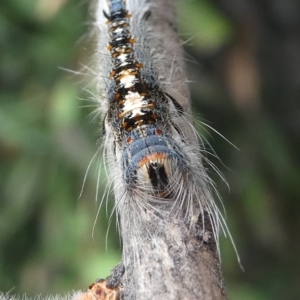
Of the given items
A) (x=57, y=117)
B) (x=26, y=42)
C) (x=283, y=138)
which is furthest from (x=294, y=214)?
(x=26, y=42)

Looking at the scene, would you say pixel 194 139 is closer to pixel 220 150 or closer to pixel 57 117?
pixel 57 117

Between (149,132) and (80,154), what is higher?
(80,154)

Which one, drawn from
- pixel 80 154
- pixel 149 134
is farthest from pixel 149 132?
pixel 80 154

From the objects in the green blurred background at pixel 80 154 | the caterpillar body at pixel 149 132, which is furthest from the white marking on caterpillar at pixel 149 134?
the green blurred background at pixel 80 154

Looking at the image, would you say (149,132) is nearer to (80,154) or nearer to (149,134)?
(149,134)

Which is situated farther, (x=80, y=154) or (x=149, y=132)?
(x=80, y=154)

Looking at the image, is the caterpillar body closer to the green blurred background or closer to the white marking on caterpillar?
the white marking on caterpillar

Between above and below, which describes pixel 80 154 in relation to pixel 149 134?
above

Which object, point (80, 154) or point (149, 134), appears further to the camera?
point (80, 154)
